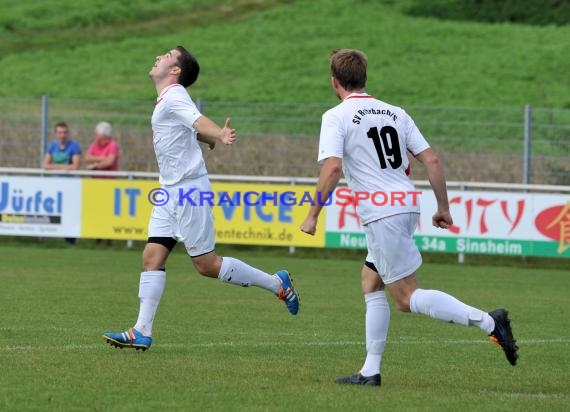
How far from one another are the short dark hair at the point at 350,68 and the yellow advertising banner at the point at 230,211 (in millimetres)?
12286

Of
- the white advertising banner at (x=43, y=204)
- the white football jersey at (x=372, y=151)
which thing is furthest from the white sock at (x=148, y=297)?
the white advertising banner at (x=43, y=204)

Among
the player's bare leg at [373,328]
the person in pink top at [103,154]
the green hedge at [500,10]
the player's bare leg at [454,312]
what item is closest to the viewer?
the player's bare leg at [454,312]

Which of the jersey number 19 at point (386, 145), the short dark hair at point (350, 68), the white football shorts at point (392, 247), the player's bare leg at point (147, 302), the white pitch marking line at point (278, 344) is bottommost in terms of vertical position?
the white pitch marking line at point (278, 344)

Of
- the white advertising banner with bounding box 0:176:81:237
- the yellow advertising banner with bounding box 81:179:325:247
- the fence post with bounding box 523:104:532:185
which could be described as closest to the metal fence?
the fence post with bounding box 523:104:532:185

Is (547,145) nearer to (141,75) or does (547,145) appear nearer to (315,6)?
(141,75)

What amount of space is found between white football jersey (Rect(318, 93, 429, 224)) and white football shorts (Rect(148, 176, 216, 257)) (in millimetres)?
1830

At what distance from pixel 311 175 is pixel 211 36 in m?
28.9

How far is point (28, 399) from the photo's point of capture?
7699 millimetres

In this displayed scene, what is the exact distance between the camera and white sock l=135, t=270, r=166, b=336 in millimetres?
9984

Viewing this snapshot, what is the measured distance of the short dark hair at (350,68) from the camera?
852cm

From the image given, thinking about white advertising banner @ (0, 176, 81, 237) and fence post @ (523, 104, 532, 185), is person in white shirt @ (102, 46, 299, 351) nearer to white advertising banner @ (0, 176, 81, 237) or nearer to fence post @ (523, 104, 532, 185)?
white advertising banner @ (0, 176, 81, 237)

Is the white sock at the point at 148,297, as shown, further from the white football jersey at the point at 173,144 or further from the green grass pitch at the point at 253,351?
the white football jersey at the point at 173,144

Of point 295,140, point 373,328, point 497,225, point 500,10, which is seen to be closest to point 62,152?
point 295,140

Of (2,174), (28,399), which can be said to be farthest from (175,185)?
(2,174)
